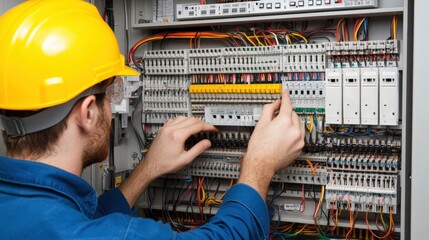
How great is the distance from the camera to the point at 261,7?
84.4 inches

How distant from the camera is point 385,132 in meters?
2.06

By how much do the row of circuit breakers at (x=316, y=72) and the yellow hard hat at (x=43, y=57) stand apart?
94 cm

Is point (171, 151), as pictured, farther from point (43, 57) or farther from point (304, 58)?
point (43, 57)

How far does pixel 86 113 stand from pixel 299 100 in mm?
1100

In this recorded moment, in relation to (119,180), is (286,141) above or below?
above

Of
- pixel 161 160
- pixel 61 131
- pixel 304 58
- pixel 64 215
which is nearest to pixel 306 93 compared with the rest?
pixel 304 58

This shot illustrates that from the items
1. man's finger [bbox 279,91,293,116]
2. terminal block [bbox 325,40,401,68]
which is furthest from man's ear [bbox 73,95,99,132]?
terminal block [bbox 325,40,401,68]

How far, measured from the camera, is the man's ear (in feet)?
4.44

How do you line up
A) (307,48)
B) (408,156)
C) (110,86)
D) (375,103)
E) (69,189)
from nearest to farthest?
(69,189), (110,86), (408,156), (375,103), (307,48)

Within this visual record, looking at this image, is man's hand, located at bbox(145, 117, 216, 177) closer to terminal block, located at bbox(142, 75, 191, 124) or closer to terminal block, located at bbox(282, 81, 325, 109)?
terminal block, located at bbox(142, 75, 191, 124)

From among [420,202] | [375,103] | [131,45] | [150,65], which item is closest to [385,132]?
[375,103]

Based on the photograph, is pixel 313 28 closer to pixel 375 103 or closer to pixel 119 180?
pixel 375 103

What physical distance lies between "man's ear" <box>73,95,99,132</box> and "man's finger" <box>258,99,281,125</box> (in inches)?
28.9

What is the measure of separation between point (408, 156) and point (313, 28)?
78 centimetres
